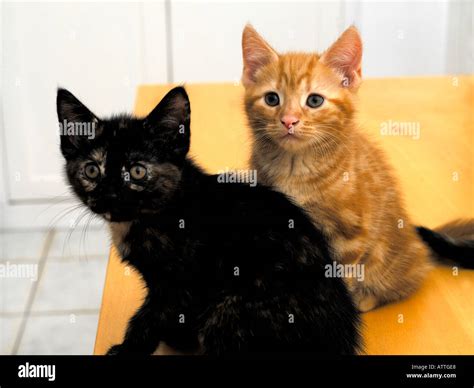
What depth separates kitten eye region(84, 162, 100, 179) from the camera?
855 mm

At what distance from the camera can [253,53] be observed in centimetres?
84

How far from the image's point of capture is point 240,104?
0.89m

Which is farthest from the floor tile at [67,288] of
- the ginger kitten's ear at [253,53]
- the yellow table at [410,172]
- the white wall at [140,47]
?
the ginger kitten's ear at [253,53]

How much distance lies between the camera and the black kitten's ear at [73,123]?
0.84 metres

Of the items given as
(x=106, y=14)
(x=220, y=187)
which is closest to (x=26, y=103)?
(x=106, y=14)

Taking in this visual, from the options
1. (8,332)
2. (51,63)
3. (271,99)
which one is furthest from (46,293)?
(271,99)

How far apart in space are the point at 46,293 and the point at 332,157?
4.99 feet

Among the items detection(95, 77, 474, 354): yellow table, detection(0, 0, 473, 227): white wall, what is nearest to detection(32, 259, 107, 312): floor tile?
detection(0, 0, 473, 227): white wall

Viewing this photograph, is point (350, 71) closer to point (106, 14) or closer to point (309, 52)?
point (309, 52)

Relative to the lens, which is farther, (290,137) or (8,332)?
(8,332)

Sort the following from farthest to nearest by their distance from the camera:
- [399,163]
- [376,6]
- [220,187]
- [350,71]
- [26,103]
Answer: [26,103], [376,6], [399,163], [220,187], [350,71]

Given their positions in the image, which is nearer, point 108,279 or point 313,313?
point 313,313

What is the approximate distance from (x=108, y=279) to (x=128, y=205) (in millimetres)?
233

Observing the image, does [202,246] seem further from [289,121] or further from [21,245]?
[21,245]
